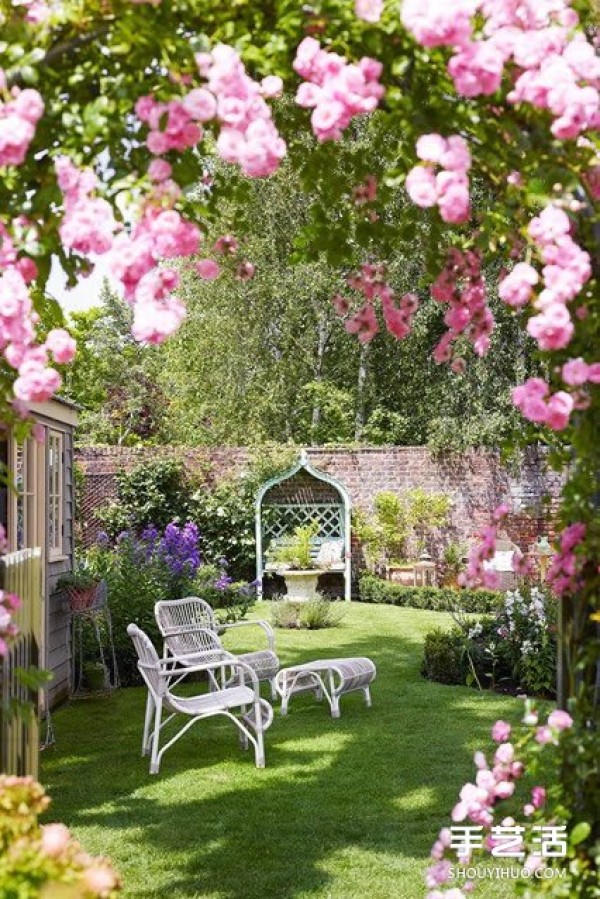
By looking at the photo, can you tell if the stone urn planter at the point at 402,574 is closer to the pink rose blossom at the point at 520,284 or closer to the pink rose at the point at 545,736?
the pink rose at the point at 545,736

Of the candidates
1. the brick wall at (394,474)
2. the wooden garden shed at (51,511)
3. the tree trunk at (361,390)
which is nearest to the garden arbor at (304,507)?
the brick wall at (394,474)

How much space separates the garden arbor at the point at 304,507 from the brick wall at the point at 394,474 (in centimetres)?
27

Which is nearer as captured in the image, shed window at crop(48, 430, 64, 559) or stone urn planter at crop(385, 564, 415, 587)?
shed window at crop(48, 430, 64, 559)

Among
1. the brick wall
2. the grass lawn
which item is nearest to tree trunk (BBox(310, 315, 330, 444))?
the brick wall

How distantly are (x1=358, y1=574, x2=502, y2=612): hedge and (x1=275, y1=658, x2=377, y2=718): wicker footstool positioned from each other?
433 centimetres

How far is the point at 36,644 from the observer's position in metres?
4.11

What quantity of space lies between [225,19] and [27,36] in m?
0.43

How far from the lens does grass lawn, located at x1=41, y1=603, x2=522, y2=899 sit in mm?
3924

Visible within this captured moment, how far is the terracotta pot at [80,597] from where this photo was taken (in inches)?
288

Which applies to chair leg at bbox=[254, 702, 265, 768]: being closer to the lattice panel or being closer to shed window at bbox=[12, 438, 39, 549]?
shed window at bbox=[12, 438, 39, 549]

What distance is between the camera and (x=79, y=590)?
24.1ft

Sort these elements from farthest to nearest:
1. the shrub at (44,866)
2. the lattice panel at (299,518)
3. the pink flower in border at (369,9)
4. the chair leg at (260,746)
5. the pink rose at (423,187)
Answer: the lattice panel at (299,518)
the chair leg at (260,746)
the pink rose at (423,187)
the pink flower in border at (369,9)
the shrub at (44,866)

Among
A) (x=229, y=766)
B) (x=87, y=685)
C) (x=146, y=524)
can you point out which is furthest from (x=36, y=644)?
(x=146, y=524)

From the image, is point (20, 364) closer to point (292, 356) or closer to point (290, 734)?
point (290, 734)
